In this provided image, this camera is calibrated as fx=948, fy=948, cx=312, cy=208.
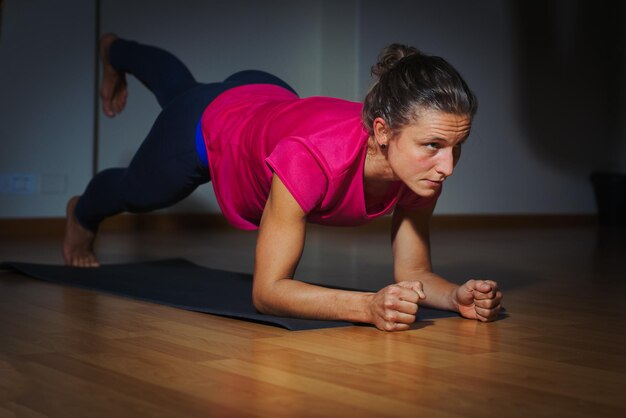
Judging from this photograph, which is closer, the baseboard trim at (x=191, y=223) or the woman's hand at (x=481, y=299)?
the woman's hand at (x=481, y=299)

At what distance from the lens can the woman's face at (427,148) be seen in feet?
5.62

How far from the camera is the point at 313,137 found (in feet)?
6.01

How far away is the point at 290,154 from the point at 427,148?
26 centimetres

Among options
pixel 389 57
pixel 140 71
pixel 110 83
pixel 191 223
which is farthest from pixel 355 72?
pixel 389 57

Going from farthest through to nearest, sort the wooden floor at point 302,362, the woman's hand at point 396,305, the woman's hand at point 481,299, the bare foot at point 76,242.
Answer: the bare foot at point 76,242 < the woman's hand at point 481,299 < the woman's hand at point 396,305 < the wooden floor at point 302,362

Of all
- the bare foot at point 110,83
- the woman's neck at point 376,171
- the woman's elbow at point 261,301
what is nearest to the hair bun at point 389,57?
the woman's neck at point 376,171

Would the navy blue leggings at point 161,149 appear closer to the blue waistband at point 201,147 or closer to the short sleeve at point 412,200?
the blue waistband at point 201,147

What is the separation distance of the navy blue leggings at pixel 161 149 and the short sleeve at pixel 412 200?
0.52 metres

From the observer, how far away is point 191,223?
17.0 feet

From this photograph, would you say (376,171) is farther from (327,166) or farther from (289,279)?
(289,279)

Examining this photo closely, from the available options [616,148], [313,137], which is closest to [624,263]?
[313,137]

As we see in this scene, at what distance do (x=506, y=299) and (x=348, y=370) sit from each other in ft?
3.34

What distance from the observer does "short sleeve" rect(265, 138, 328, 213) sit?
1.79 metres

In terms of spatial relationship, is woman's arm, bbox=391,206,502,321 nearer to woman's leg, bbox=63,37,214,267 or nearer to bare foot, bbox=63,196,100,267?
woman's leg, bbox=63,37,214,267
